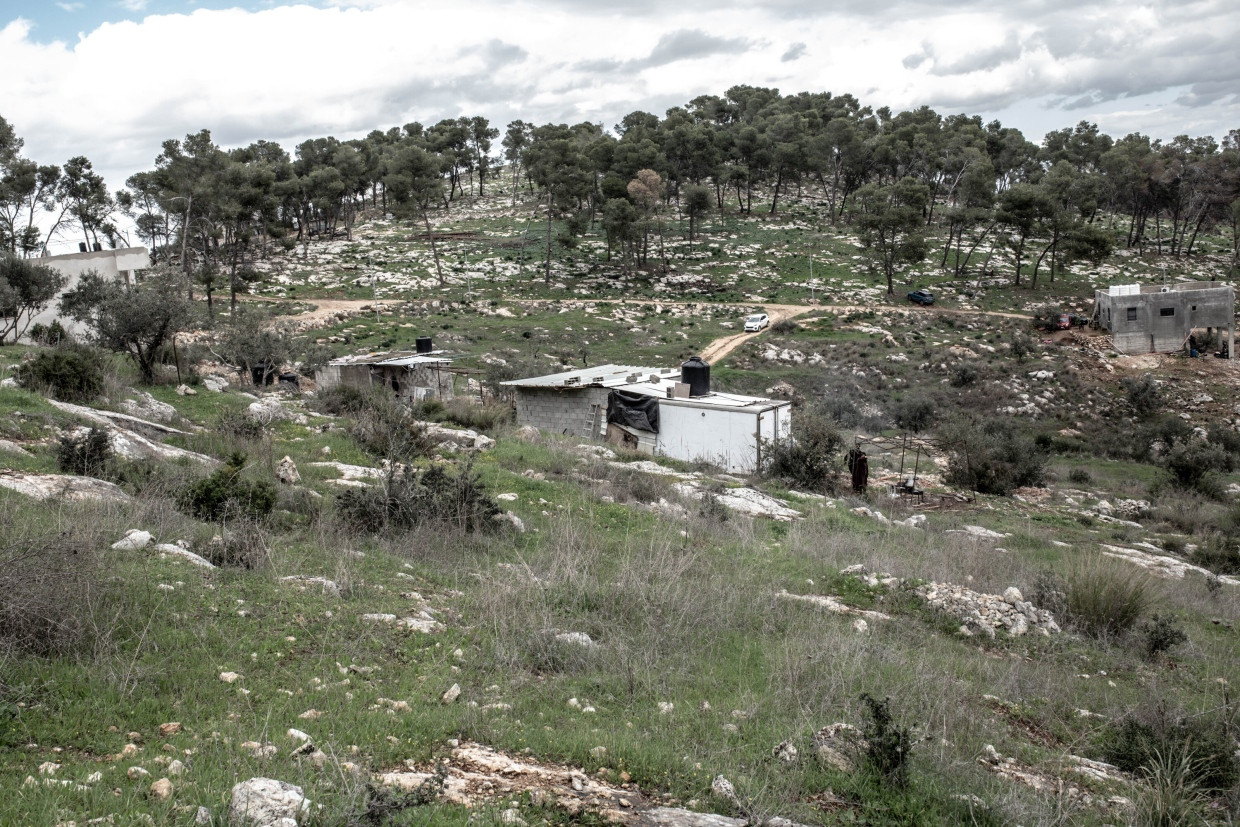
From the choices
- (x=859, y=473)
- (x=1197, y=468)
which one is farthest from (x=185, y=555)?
(x=1197, y=468)

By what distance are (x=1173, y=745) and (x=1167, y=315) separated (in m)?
48.4

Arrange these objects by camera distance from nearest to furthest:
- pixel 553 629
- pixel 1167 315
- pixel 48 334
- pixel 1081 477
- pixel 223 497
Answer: pixel 553 629
pixel 223 497
pixel 1081 477
pixel 48 334
pixel 1167 315

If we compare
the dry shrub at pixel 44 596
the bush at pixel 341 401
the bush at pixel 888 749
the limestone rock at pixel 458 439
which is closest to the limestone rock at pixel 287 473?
the limestone rock at pixel 458 439

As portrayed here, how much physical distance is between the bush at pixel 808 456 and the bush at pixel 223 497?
13.4 m

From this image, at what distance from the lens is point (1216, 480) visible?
25.4 meters

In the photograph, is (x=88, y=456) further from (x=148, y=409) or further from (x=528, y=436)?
(x=528, y=436)

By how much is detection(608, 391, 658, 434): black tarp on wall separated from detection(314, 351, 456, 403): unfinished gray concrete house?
665cm

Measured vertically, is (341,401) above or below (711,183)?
below

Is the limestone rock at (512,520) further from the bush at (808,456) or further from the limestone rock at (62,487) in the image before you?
the bush at (808,456)

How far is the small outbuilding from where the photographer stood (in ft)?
72.0

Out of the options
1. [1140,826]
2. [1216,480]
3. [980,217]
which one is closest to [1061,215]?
[980,217]

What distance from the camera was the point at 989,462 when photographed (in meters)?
23.1

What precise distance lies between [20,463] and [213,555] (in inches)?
167

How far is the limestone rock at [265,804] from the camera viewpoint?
3.26 metres
